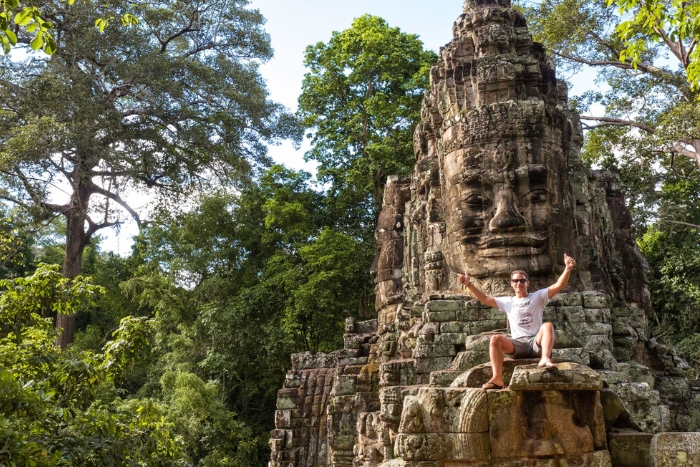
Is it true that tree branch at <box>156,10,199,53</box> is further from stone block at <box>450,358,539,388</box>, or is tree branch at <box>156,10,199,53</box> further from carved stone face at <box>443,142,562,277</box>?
stone block at <box>450,358,539,388</box>

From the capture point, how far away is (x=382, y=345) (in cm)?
1157

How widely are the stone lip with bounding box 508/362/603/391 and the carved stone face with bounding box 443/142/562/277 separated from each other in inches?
146

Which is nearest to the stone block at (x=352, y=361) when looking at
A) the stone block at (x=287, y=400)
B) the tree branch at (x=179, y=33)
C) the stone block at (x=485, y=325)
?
the stone block at (x=287, y=400)

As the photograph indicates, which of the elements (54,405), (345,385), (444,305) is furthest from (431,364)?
(54,405)

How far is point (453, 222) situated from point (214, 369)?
46.9 feet

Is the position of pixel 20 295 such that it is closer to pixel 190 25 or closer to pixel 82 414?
pixel 82 414

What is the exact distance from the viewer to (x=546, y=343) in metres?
5.68

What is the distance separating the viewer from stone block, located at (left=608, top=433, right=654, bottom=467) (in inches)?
205

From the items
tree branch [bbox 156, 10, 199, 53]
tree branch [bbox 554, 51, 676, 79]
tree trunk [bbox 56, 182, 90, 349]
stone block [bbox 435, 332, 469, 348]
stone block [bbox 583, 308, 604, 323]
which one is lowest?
stone block [bbox 435, 332, 469, 348]

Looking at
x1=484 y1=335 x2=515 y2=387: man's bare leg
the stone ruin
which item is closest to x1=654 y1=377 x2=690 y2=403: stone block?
the stone ruin

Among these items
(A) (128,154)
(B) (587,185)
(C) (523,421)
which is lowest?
(C) (523,421)

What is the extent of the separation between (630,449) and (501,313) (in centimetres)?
366

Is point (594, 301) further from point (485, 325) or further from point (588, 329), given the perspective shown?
point (485, 325)

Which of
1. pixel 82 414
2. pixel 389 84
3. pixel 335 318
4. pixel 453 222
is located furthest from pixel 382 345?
pixel 389 84
